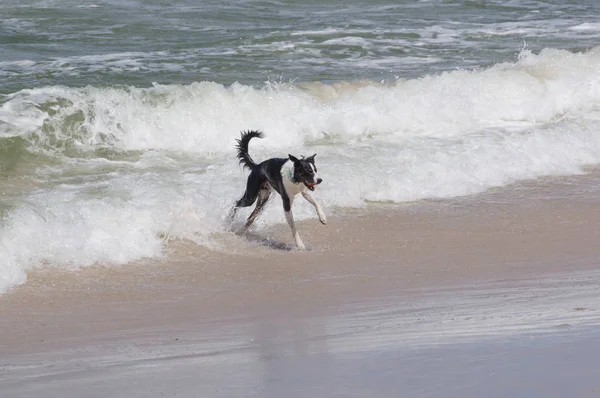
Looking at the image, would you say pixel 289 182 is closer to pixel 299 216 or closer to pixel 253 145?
pixel 299 216

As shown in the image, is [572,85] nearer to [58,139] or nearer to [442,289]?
[58,139]

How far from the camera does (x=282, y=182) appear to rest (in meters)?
8.96

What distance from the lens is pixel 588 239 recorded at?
898 centimetres

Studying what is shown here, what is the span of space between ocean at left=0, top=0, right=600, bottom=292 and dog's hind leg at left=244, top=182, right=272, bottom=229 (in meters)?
0.30

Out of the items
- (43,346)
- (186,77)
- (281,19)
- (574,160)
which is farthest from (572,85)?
(43,346)

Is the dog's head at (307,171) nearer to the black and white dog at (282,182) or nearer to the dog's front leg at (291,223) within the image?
the black and white dog at (282,182)

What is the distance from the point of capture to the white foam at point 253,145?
8.98 meters

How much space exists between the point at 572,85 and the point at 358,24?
6.39 m

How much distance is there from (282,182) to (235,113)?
194 inches

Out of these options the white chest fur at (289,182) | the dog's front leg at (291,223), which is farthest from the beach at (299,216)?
the white chest fur at (289,182)

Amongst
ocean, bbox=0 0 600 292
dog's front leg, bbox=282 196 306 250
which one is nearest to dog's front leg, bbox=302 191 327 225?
dog's front leg, bbox=282 196 306 250

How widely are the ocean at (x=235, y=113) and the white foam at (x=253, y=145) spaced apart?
0.03m

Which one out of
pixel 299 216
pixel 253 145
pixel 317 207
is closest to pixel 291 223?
pixel 317 207

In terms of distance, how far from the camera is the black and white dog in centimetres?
862
